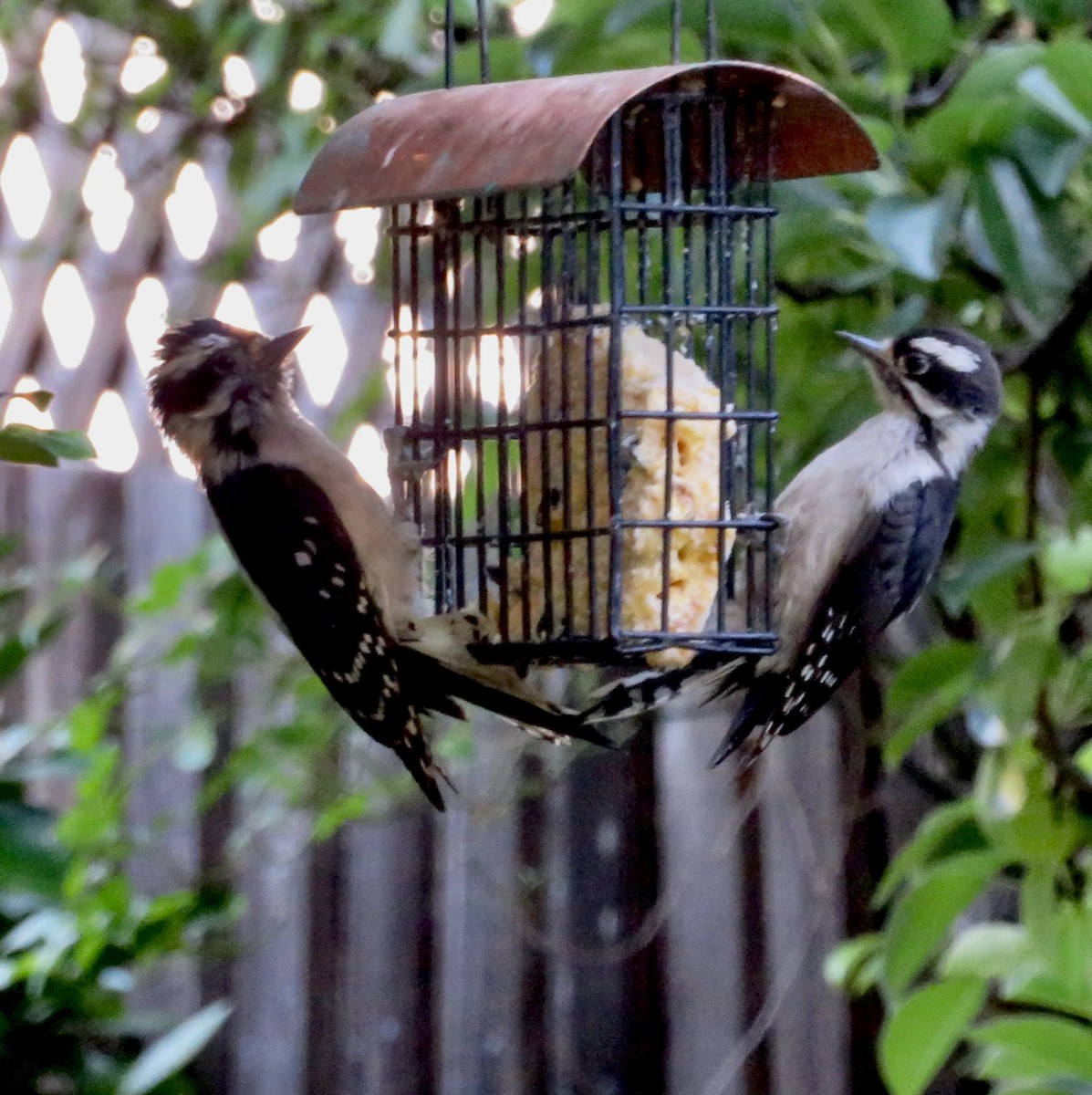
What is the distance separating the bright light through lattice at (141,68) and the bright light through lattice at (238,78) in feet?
0.48

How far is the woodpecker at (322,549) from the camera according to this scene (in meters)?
2.38

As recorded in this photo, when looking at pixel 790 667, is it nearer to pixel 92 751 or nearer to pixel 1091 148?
pixel 1091 148

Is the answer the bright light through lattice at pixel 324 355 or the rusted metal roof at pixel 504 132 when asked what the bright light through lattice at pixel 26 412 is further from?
the rusted metal roof at pixel 504 132

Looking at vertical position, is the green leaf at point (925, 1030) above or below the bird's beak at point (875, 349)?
below

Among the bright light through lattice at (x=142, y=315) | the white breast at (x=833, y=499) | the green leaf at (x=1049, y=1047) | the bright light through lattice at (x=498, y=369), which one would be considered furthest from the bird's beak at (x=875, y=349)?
the bright light through lattice at (x=142, y=315)

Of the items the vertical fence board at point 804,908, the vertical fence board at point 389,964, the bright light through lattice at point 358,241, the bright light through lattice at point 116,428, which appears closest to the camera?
the vertical fence board at point 804,908

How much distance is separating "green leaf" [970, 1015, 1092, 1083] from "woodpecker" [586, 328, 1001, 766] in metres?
0.59

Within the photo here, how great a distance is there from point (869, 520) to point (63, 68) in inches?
120

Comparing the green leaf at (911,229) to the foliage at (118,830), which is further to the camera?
the foliage at (118,830)

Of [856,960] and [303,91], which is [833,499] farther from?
[303,91]

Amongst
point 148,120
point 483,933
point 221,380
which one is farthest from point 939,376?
point 148,120

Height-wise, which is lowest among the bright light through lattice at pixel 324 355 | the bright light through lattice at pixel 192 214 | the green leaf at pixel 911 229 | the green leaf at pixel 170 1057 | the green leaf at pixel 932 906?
the green leaf at pixel 170 1057

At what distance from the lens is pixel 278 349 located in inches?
109

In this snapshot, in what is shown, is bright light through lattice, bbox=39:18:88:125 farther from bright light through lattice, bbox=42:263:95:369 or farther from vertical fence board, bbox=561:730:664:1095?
vertical fence board, bbox=561:730:664:1095
